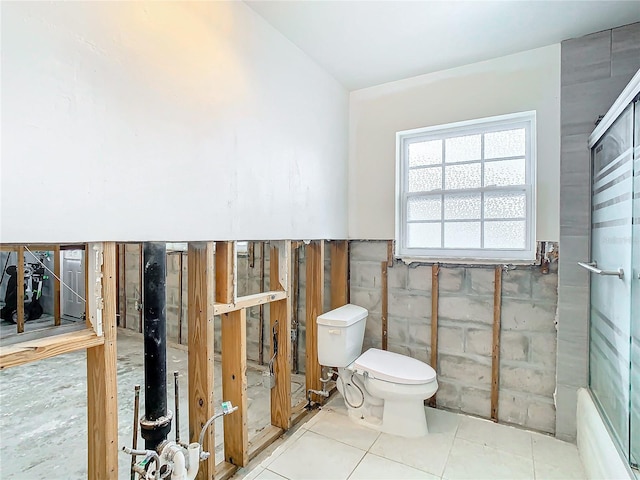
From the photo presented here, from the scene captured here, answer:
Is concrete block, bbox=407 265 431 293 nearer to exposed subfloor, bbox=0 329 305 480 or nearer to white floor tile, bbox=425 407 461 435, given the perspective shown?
white floor tile, bbox=425 407 461 435

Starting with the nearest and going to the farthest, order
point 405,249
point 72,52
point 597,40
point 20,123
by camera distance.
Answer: point 20,123 → point 72,52 → point 597,40 → point 405,249

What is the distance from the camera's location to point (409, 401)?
228cm

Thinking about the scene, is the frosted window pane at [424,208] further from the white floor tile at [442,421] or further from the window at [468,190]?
the white floor tile at [442,421]

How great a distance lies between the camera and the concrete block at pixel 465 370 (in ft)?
8.25

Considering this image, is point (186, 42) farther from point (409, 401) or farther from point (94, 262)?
point (409, 401)

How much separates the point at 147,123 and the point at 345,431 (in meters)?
2.22

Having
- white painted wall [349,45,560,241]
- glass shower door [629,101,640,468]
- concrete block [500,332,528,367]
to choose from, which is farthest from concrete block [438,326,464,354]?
glass shower door [629,101,640,468]

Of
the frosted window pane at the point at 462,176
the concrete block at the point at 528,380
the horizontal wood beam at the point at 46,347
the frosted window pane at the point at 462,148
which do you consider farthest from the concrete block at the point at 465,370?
the horizontal wood beam at the point at 46,347

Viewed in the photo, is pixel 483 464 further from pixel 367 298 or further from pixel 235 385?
pixel 235 385

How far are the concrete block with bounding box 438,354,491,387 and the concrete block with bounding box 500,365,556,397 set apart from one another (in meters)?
0.11

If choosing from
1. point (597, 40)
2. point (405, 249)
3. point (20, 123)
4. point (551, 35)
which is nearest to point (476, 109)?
point (551, 35)

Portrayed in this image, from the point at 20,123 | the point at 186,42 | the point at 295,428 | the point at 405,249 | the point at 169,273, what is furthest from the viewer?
the point at 169,273

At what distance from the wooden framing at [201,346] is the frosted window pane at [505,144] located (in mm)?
2112

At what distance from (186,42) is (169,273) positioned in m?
3.12
